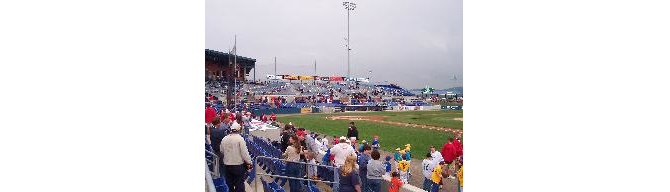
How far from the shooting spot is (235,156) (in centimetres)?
478

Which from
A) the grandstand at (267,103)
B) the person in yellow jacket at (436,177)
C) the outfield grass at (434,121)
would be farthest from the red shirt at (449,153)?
the outfield grass at (434,121)

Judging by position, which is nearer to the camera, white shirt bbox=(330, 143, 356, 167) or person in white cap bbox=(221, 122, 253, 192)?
person in white cap bbox=(221, 122, 253, 192)

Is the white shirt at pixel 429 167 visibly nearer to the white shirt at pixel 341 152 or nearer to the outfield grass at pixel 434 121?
the white shirt at pixel 341 152

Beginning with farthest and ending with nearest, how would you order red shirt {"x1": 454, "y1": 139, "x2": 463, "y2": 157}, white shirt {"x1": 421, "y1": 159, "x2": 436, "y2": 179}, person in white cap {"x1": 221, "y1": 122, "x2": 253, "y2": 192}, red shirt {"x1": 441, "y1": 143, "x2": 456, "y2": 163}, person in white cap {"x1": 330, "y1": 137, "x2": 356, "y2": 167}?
red shirt {"x1": 454, "y1": 139, "x2": 463, "y2": 157} < red shirt {"x1": 441, "y1": 143, "x2": 456, "y2": 163} < white shirt {"x1": 421, "y1": 159, "x2": 436, "y2": 179} < person in white cap {"x1": 330, "y1": 137, "x2": 356, "y2": 167} < person in white cap {"x1": 221, "y1": 122, "x2": 253, "y2": 192}

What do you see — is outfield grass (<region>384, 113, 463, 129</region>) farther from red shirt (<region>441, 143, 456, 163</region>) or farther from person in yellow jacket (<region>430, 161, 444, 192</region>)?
person in yellow jacket (<region>430, 161, 444, 192</region>)

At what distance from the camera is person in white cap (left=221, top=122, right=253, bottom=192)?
473cm

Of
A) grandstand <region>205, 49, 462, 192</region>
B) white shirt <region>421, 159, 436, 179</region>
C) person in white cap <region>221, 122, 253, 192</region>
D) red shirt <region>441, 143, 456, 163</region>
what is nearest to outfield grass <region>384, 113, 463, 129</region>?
grandstand <region>205, 49, 462, 192</region>

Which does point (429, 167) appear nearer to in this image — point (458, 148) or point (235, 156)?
point (458, 148)

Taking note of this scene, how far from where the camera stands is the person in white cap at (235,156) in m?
4.73

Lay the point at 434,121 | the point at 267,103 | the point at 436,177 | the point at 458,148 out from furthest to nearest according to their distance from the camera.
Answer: the point at 267,103
the point at 434,121
the point at 458,148
the point at 436,177

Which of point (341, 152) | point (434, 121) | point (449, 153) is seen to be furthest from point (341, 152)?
point (434, 121)

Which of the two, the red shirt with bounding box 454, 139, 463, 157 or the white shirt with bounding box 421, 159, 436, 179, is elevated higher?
the red shirt with bounding box 454, 139, 463, 157
